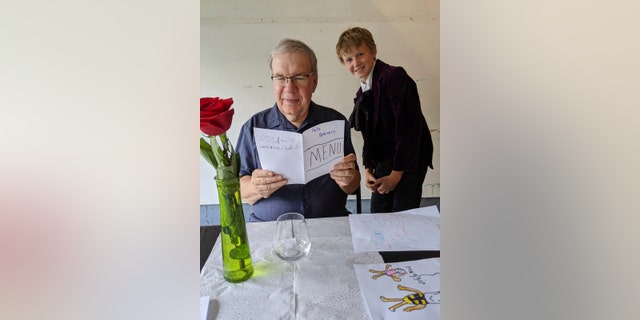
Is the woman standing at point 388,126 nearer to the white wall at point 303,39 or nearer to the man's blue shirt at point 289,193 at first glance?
the man's blue shirt at point 289,193

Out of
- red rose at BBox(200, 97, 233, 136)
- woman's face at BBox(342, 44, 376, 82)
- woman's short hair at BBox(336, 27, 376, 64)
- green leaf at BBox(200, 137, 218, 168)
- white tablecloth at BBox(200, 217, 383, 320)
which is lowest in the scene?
white tablecloth at BBox(200, 217, 383, 320)

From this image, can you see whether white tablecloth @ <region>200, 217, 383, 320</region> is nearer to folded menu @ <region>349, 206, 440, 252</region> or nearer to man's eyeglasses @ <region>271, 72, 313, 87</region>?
folded menu @ <region>349, 206, 440, 252</region>

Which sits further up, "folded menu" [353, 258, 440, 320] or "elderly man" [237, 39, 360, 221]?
"elderly man" [237, 39, 360, 221]

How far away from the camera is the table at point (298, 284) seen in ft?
1.83

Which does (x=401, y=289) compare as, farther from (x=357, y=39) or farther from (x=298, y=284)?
(x=357, y=39)

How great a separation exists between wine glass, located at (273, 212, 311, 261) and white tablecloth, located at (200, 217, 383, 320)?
0.06ft

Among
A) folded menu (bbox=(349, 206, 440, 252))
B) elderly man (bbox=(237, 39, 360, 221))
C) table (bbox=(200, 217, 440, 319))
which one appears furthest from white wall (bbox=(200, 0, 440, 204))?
table (bbox=(200, 217, 440, 319))

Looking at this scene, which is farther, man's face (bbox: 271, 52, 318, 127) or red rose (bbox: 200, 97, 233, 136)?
man's face (bbox: 271, 52, 318, 127)

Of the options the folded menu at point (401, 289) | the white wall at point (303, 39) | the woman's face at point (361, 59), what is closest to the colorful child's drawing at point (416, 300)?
the folded menu at point (401, 289)

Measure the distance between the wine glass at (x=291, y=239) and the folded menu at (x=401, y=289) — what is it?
0.39 feet

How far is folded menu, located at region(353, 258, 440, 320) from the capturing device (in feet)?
1.73

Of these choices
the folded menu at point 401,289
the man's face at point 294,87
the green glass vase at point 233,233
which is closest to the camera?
the folded menu at point 401,289
